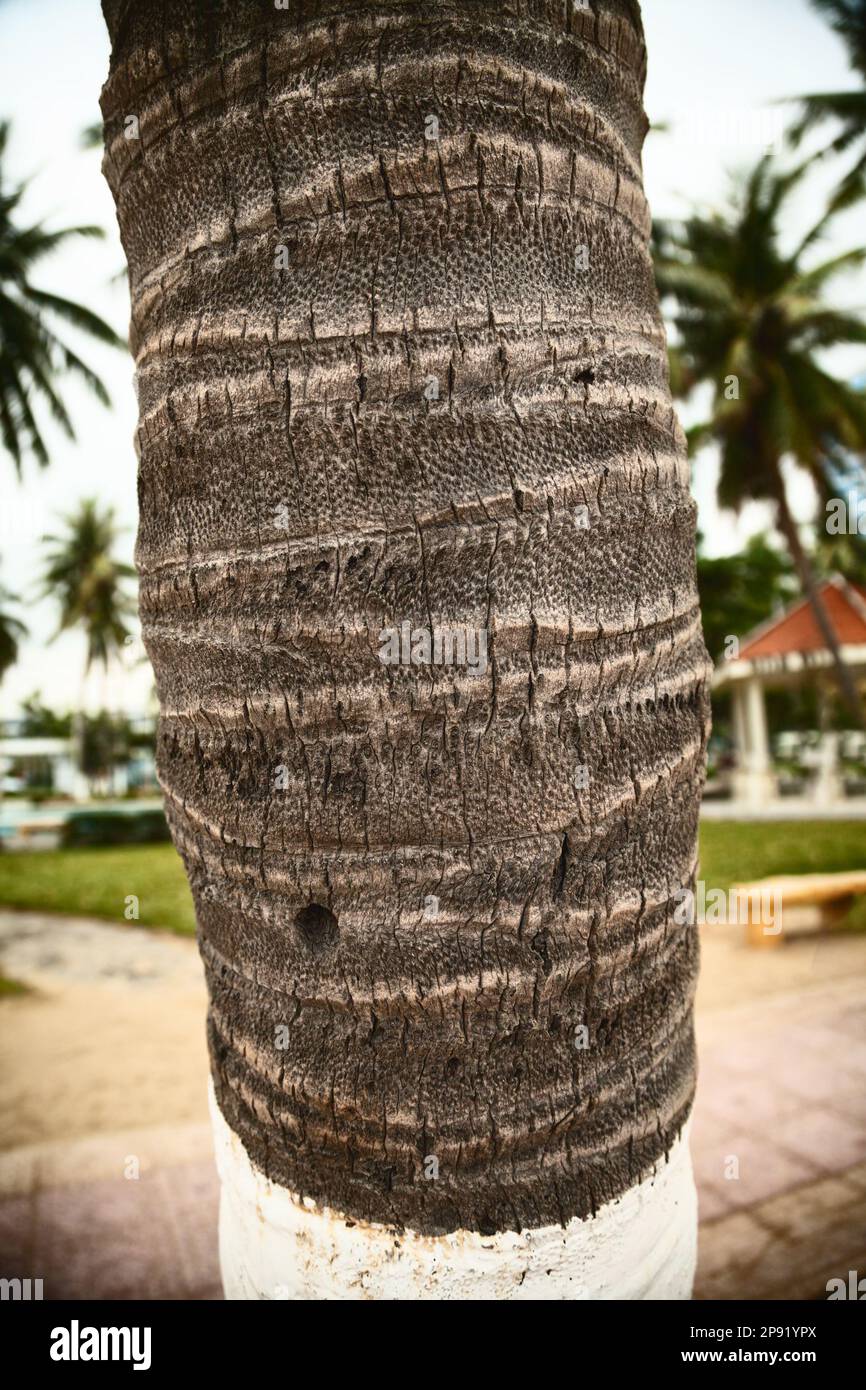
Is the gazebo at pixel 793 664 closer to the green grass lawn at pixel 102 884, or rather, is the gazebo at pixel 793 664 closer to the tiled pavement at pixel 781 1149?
the green grass lawn at pixel 102 884

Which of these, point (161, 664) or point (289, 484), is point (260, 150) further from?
point (161, 664)

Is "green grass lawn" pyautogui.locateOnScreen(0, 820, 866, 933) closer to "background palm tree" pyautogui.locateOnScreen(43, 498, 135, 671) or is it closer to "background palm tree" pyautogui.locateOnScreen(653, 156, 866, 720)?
"background palm tree" pyautogui.locateOnScreen(653, 156, 866, 720)

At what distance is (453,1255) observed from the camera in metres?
1.27

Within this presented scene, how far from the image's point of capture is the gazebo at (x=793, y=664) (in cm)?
2036

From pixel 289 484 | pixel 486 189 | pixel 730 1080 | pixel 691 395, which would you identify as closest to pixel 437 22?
pixel 486 189

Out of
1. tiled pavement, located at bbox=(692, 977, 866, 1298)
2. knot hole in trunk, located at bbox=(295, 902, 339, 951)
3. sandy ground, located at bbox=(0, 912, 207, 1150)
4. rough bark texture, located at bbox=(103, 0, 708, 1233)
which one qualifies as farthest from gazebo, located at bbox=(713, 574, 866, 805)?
knot hole in trunk, located at bbox=(295, 902, 339, 951)

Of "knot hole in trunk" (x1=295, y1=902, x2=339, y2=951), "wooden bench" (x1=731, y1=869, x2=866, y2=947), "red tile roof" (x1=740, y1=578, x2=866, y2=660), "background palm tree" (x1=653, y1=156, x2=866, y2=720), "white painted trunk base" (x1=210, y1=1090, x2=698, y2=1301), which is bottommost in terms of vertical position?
"wooden bench" (x1=731, y1=869, x2=866, y2=947)

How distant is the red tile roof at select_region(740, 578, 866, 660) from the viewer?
2047cm

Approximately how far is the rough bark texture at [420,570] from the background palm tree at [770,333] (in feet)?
50.1

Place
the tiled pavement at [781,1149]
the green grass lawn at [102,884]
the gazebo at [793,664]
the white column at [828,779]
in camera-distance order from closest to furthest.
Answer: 1. the tiled pavement at [781,1149]
2. the green grass lawn at [102,884]
3. the gazebo at [793,664]
4. the white column at [828,779]

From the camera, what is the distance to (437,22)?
3.76 ft

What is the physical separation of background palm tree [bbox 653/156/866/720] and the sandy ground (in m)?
12.3

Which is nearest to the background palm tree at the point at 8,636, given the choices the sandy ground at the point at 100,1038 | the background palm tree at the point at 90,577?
the background palm tree at the point at 90,577

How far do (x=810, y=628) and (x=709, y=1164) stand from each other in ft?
61.5
